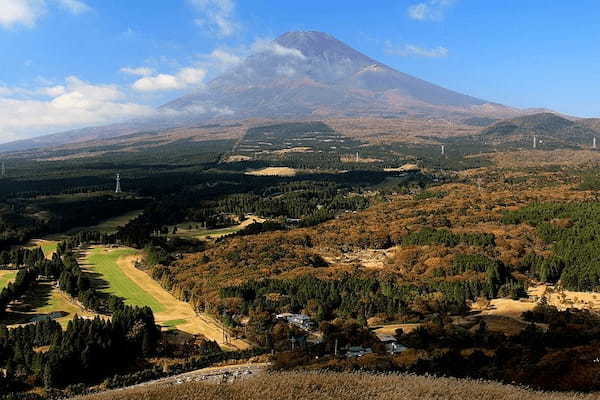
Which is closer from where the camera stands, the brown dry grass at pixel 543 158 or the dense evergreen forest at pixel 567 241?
the dense evergreen forest at pixel 567 241

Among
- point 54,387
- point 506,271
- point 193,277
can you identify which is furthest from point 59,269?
point 506,271

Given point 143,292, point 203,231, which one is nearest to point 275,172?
point 203,231

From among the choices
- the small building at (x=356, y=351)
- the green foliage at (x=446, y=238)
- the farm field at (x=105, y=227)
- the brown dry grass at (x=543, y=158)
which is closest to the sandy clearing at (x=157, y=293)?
the small building at (x=356, y=351)

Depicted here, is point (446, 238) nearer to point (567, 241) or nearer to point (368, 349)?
point (567, 241)

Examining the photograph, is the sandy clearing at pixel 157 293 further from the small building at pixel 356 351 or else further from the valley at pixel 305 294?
the small building at pixel 356 351

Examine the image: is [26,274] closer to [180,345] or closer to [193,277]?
[193,277]
